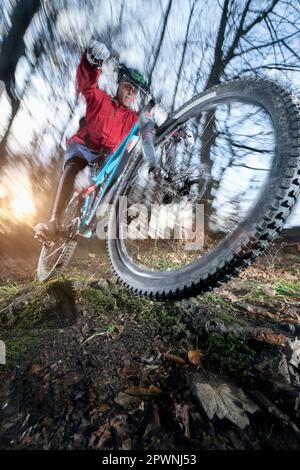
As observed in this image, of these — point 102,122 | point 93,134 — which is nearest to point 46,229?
point 93,134

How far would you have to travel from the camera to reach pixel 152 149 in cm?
203

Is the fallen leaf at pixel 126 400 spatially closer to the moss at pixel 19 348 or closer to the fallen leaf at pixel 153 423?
the fallen leaf at pixel 153 423

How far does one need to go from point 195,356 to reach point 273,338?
470 mm

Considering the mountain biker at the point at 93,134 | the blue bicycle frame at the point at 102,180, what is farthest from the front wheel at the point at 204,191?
the mountain biker at the point at 93,134

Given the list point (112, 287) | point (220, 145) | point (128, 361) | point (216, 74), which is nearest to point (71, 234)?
point (112, 287)

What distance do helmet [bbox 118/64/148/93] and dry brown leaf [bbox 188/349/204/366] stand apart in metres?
2.19

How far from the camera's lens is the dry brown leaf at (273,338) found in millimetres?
1383

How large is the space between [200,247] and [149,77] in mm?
5212

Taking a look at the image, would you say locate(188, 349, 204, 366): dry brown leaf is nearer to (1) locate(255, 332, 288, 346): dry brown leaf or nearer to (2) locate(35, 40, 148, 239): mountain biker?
(1) locate(255, 332, 288, 346): dry brown leaf

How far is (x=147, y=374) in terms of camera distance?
4.07 feet

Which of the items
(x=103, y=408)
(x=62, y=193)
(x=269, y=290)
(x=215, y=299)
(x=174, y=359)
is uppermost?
(x=62, y=193)

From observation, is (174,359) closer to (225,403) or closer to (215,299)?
(225,403)

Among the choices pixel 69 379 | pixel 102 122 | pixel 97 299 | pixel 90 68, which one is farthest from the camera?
pixel 102 122

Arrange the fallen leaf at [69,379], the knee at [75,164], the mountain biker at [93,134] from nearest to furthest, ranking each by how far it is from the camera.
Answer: the fallen leaf at [69,379] → the mountain biker at [93,134] → the knee at [75,164]
